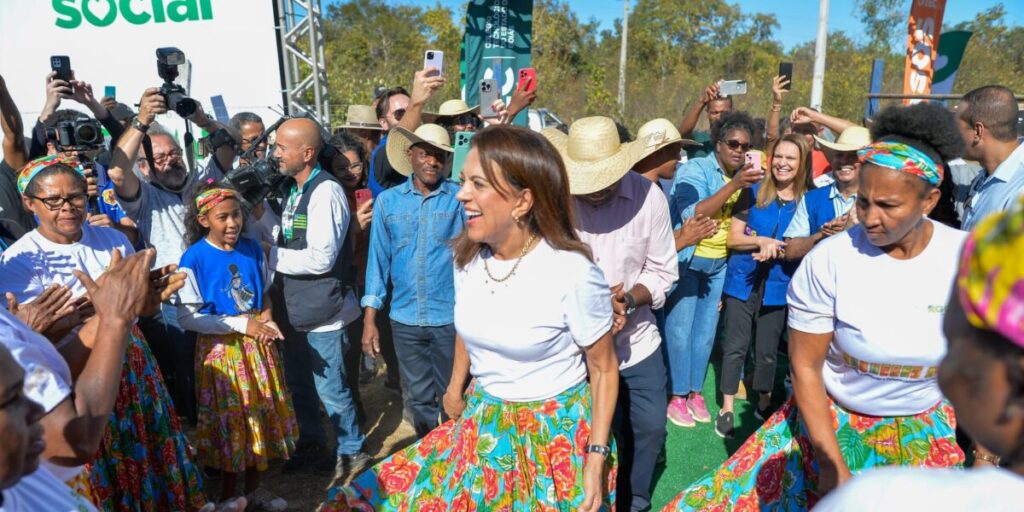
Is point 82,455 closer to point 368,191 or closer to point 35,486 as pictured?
point 35,486

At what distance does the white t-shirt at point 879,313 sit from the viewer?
205cm

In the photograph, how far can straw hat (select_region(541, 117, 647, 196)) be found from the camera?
9.29 feet

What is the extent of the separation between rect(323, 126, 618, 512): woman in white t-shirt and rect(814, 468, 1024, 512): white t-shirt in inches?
52.3

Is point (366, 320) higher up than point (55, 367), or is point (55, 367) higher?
point (55, 367)

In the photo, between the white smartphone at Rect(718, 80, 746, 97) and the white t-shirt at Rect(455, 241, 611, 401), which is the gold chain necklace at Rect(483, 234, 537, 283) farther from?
the white smartphone at Rect(718, 80, 746, 97)

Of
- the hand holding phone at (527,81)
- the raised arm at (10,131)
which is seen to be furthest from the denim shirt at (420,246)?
the raised arm at (10,131)

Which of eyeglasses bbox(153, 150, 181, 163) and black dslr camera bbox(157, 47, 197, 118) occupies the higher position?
black dslr camera bbox(157, 47, 197, 118)

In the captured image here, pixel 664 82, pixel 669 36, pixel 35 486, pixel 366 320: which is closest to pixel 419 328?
pixel 366 320

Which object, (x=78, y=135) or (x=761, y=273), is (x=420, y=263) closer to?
(x=78, y=135)

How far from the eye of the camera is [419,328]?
12.1ft

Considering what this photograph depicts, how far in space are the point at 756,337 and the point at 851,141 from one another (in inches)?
Answer: 54.4

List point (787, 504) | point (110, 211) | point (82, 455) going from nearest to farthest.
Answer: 1. point (82, 455)
2. point (787, 504)
3. point (110, 211)

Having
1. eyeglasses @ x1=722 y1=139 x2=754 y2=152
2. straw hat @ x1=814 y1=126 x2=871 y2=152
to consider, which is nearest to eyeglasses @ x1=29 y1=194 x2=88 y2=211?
eyeglasses @ x1=722 y1=139 x2=754 y2=152

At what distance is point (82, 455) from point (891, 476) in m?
1.73
